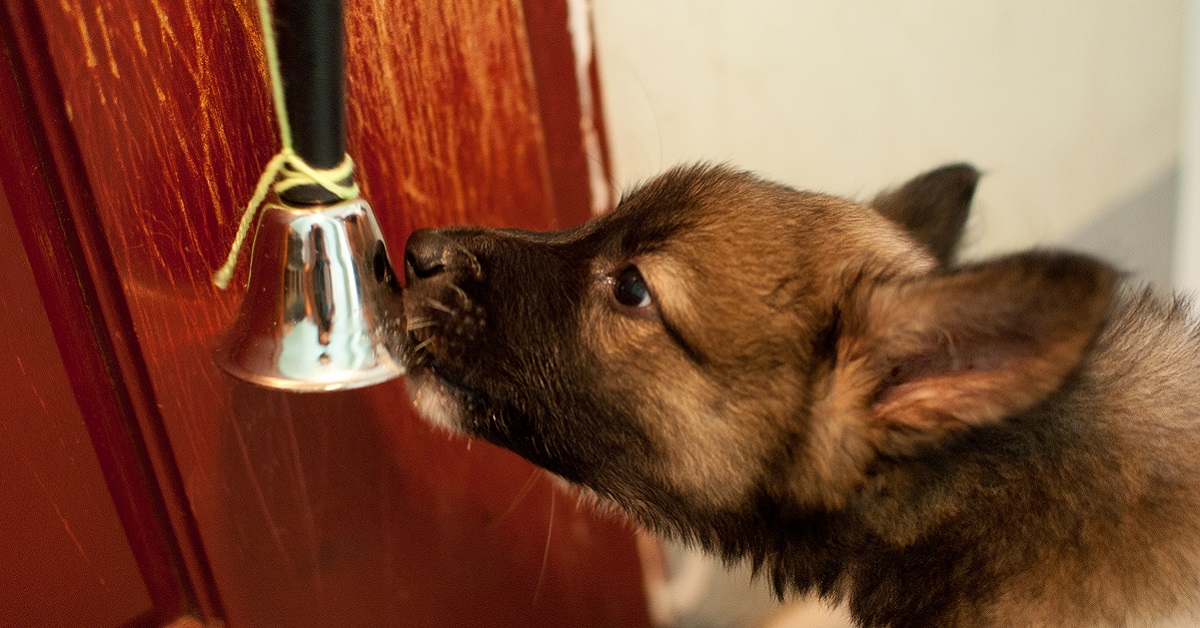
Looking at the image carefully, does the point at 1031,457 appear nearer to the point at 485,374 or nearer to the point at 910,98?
the point at 485,374

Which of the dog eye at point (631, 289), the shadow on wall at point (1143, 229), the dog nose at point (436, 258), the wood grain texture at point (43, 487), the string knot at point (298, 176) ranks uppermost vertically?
the string knot at point (298, 176)

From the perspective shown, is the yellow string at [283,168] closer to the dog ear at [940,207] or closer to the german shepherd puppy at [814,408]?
the german shepherd puppy at [814,408]

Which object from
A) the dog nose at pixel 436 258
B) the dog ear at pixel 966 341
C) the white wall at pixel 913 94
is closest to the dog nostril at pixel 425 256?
the dog nose at pixel 436 258

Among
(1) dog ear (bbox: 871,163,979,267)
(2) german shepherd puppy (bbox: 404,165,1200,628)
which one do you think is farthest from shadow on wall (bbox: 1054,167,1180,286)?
(2) german shepherd puppy (bbox: 404,165,1200,628)

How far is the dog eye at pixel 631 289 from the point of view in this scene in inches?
39.9

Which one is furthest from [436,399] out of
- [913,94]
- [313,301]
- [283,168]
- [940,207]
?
[913,94]

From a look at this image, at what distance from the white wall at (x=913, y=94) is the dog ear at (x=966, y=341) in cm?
69

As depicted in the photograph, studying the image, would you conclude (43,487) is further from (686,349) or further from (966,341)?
(966,341)

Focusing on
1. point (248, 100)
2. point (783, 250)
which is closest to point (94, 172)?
point (248, 100)

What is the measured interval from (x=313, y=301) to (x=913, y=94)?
56.3 inches

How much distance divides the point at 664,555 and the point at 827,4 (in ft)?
3.57

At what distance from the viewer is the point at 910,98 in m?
1.88

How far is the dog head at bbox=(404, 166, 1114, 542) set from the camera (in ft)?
3.15

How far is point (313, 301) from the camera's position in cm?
86
